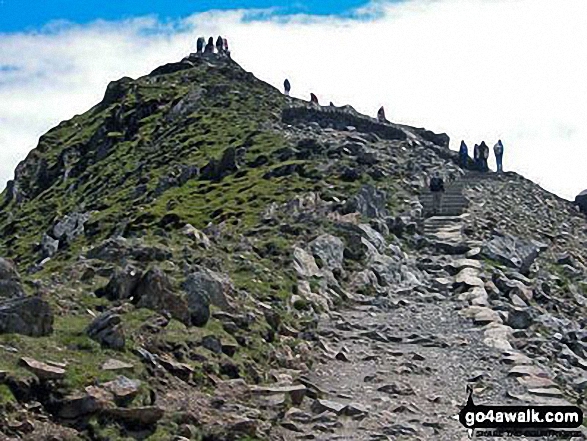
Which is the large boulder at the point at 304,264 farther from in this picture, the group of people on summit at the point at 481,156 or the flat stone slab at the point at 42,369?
the group of people on summit at the point at 481,156

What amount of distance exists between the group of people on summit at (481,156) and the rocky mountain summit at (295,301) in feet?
8.33

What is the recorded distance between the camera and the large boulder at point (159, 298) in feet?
72.4

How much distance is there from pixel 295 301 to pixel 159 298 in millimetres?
7829

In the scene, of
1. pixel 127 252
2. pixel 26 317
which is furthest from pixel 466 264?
pixel 26 317

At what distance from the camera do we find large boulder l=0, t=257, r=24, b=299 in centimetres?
2059

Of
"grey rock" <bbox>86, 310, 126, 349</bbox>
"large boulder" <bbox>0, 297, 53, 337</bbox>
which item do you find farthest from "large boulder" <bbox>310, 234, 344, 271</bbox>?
"large boulder" <bbox>0, 297, 53, 337</bbox>

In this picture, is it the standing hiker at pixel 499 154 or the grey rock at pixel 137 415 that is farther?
the standing hiker at pixel 499 154

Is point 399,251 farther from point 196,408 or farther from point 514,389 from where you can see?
point 196,408

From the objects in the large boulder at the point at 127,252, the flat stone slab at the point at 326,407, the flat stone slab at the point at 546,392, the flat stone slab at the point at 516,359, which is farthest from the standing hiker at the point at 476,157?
the flat stone slab at the point at 326,407

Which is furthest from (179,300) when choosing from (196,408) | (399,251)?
(399,251)

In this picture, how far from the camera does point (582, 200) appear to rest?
69188 mm

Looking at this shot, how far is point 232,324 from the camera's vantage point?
76.9ft

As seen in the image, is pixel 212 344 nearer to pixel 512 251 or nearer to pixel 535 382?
pixel 535 382

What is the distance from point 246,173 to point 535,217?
16.9 meters
